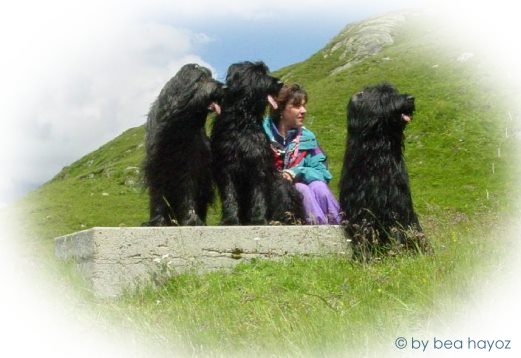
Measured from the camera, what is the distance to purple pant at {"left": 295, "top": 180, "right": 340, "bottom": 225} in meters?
7.89

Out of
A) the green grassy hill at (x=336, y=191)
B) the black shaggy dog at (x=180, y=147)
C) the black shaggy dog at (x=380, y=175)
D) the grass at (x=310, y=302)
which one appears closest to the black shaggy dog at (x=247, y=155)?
the black shaggy dog at (x=180, y=147)

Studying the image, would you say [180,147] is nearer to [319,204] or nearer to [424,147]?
[319,204]

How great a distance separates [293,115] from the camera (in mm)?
8086

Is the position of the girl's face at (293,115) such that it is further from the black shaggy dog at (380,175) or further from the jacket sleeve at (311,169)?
the black shaggy dog at (380,175)

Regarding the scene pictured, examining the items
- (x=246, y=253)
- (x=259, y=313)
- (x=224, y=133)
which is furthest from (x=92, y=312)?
(x=224, y=133)

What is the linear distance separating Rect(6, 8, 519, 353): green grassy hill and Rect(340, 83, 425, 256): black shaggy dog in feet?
1.45

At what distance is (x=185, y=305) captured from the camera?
5785mm

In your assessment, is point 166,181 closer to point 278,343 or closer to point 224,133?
point 224,133

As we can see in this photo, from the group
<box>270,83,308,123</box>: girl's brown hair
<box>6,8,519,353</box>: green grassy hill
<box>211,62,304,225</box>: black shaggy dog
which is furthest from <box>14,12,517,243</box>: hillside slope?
<box>211,62,304,225</box>: black shaggy dog

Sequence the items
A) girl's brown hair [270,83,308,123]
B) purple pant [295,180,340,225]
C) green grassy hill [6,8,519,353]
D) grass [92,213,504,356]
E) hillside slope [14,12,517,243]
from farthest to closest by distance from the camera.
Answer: hillside slope [14,12,517,243] → girl's brown hair [270,83,308,123] → purple pant [295,180,340,225] → green grassy hill [6,8,519,353] → grass [92,213,504,356]

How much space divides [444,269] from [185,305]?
7.19 feet

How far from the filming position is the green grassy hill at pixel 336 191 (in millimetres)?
4715

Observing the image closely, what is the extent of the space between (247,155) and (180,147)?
728 mm

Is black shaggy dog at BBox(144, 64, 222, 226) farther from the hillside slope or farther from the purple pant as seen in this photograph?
the hillside slope
